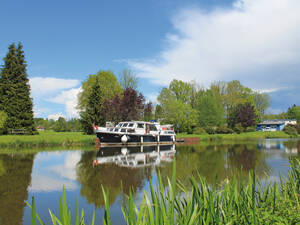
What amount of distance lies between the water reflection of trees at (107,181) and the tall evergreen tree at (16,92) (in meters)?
22.4

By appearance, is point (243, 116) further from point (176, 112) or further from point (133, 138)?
point (133, 138)

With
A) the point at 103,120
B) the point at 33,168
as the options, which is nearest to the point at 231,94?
the point at 103,120

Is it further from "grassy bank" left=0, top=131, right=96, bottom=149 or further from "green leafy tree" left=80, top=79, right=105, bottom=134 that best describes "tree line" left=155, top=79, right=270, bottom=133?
"grassy bank" left=0, top=131, right=96, bottom=149

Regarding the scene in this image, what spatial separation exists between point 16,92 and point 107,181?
2799 centimetres

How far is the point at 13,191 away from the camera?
6.85 m

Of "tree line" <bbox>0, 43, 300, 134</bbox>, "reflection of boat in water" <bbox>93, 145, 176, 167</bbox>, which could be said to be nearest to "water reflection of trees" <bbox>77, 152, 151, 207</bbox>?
"reflection of boat in water" <bbox>93, 145, 176, 167</bbox>

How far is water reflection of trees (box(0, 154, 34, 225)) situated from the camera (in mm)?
4923

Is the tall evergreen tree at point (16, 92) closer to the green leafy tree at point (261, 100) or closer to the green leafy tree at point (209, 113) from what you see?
the green leafy tree at point (209, 113)

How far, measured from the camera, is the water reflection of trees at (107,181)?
634cm

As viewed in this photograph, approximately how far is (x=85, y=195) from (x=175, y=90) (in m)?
47.8

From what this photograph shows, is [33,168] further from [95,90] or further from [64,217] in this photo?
[95,90]

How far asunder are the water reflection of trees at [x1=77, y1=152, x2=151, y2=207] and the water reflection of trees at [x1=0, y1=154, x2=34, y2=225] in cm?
159

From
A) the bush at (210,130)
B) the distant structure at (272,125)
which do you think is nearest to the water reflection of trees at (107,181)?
the bush at (210,130)

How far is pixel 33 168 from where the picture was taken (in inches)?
430
